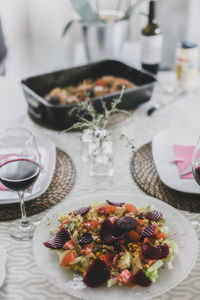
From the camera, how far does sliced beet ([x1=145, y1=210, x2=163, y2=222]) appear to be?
0.86 meters

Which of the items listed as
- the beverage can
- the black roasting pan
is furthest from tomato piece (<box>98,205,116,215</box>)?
the beverage can

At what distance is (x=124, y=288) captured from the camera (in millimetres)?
724

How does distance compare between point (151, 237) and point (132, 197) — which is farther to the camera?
point (132, 197)

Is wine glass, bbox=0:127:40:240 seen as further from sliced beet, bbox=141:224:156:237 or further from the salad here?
sliced beet, bbox=141:224:156:237

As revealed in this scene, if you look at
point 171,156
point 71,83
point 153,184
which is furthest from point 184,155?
point 71,83

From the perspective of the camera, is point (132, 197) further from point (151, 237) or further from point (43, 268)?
point (43, 268)

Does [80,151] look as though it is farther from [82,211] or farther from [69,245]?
[69,245]

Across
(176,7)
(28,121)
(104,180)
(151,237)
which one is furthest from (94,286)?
(176,7)

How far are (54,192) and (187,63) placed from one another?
0.91 metres

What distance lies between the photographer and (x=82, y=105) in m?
1.30

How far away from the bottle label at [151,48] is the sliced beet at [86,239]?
3.39 feet

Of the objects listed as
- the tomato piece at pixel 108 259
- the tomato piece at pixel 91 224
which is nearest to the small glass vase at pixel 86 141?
the tomato piece at pixel 91 224

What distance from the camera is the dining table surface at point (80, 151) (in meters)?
0.79

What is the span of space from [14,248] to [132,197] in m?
0.31
